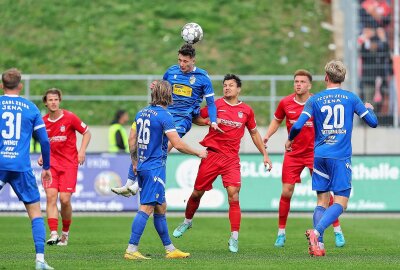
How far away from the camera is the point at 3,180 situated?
11.8 meters

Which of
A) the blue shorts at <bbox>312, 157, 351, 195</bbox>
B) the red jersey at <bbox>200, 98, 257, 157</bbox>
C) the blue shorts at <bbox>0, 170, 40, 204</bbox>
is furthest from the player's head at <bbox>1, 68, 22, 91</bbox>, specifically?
the red jersey at <bbox>200, 98, 257, 157</bbox>

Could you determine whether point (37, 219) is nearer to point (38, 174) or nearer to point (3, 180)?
point (3, 180)

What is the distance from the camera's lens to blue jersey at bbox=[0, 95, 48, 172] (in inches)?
462

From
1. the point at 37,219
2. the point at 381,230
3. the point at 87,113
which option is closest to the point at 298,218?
the point at 381,230

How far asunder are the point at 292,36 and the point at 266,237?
17.3 m

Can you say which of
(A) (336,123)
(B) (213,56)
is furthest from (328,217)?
(B) (213,56)

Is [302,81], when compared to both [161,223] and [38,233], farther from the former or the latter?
[38,233]

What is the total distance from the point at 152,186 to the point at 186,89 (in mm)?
2605

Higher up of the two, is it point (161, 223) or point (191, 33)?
point (191, 33)

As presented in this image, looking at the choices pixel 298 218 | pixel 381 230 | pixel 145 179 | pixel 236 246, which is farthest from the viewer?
pixel 298 218

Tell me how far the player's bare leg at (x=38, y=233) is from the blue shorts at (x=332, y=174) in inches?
144

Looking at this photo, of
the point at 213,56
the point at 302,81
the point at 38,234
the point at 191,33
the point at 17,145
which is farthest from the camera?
the point at 213,56

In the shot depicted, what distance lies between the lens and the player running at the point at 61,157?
1602 cm

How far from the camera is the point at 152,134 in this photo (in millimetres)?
12938
